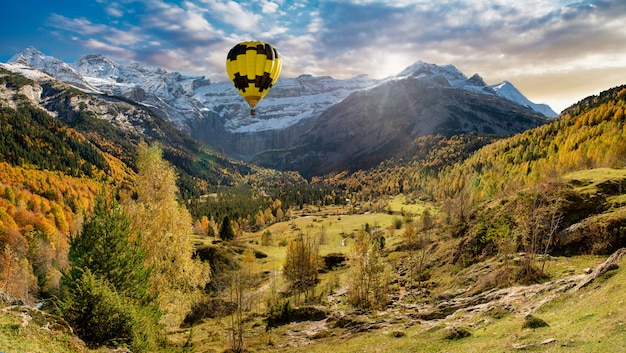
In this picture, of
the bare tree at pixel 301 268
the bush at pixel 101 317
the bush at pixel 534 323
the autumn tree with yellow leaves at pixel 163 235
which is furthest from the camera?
the bare tree at pixel 301 268

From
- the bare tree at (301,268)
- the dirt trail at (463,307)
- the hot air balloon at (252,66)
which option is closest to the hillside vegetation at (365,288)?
the dirt trail at (463,307)

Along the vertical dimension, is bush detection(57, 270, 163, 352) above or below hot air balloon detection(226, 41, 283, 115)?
below

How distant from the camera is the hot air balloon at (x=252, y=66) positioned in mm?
46156

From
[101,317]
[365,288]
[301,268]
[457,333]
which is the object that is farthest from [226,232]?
[457,333]

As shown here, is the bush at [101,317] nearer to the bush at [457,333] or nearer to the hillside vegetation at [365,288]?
the hillside vegetation at [365,288]

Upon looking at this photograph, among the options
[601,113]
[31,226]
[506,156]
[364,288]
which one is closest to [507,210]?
[364,288]

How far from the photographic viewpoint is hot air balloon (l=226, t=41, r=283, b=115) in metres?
46.2

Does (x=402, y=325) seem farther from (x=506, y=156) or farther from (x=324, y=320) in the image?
(x=506, y=156)

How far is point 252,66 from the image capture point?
4650cm

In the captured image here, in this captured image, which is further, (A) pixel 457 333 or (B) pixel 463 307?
(B) pixel 463 307

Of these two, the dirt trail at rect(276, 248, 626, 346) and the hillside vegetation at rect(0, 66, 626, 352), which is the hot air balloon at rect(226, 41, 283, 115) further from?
the dirt trail at rect(276, 248, 626, 346)

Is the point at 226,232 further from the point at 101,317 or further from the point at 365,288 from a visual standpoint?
the point at 101,317

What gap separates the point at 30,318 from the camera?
20391 mm

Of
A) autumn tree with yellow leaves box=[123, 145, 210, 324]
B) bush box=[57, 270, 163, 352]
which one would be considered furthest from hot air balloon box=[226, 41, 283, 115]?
bush box=[57, 270, 163, 352]
